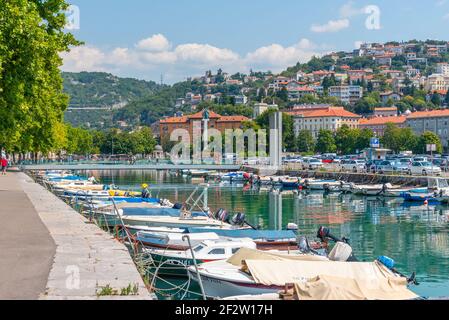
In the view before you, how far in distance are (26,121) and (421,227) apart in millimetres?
23215

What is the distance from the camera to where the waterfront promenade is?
472 inches

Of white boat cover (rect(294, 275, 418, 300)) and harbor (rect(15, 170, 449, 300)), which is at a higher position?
white boat cover (rect(294, 275, 418, 300))

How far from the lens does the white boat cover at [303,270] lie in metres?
17.9

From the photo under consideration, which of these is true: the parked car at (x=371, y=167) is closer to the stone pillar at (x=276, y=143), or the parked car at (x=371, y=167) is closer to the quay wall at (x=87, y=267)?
the stone pillar at (x=276, y=143)

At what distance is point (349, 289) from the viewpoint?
47.6 feet

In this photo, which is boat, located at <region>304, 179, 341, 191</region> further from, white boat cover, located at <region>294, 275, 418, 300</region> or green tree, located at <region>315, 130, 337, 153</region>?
green tree, located at <region>315, 130, 337, 153</region>

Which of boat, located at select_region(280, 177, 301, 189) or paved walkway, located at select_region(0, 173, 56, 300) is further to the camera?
boat, located at select_region(280, 177, 301, 189)

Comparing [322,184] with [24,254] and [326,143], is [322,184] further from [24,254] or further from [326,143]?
[326,143]

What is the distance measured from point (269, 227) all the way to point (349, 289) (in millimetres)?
26444

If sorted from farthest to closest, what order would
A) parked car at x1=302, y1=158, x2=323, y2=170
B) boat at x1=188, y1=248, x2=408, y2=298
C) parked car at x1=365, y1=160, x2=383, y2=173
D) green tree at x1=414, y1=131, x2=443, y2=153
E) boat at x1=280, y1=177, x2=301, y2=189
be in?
green tree at x1=414, y1=131, x2=443, y2=153 → parked car at x1=302, y1=158, x2=323, y2=170 → parked car at x1=365, y1=160, x2=383, y2=173 → boat at x1=280, y1=177, x2=301, y2=189 → boat at x1=188, y1=248, x2=408, y2=298

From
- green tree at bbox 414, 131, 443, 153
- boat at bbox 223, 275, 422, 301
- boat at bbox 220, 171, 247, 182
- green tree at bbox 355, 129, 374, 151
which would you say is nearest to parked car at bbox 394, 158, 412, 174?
boat at bbox 220, 171, 247, 182

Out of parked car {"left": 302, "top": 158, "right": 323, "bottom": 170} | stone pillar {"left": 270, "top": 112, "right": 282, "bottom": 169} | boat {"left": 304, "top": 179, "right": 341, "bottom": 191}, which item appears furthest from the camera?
stone pillar {"left": 270, "top": 112, "right": 282, "bottom": 169}

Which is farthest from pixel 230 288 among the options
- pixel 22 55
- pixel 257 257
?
pixel 22 55

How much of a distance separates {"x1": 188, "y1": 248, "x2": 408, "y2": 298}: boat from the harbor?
1.09 ft
